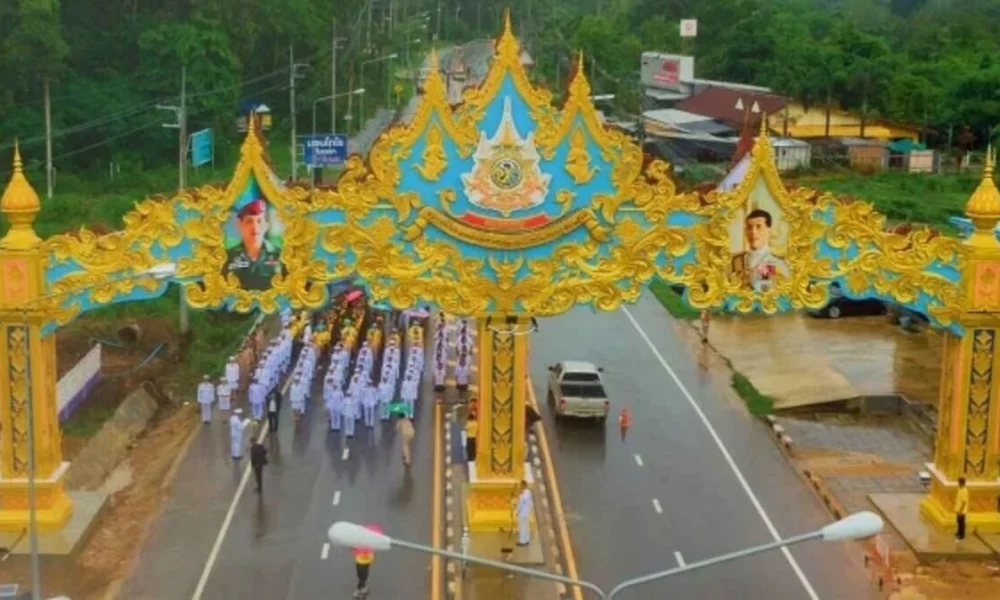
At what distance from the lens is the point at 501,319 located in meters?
19.5

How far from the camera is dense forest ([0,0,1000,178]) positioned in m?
47.1

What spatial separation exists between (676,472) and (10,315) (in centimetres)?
1071

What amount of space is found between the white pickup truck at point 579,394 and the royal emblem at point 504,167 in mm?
7547

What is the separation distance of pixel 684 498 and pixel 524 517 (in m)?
3.71

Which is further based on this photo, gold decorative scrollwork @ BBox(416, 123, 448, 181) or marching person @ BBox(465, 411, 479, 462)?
marching person @ BBox(465, 411, 479, 462)

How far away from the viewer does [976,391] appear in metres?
19.9

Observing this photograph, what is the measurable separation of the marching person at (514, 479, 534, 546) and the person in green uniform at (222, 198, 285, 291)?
14.7ft

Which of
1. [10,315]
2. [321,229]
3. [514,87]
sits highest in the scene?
[514,87]

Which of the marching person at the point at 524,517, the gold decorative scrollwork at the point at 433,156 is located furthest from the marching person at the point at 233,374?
the gold decorative scrollwork at the point at 433,156

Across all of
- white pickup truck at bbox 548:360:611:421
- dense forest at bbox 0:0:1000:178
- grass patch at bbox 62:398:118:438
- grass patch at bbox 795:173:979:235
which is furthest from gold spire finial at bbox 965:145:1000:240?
dense forest at bbox 0:0:1000:178

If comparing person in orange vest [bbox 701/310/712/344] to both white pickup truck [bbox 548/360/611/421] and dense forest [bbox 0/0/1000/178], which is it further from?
dense forest [bbox 0/0/1000/178]

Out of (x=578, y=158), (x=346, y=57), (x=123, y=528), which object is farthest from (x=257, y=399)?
(x=346, y=57)

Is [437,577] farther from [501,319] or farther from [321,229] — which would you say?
[321,229]

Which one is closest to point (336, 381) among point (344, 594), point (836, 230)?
point (344, 594)
